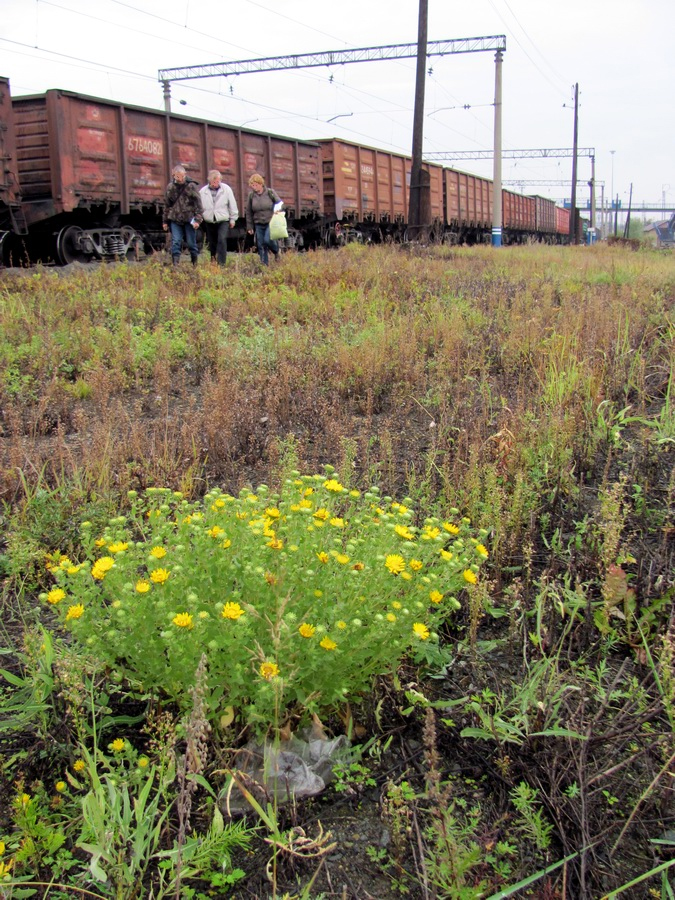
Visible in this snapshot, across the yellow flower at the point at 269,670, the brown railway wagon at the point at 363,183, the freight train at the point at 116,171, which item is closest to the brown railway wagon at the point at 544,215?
the brown railway wagon at the point at 363,183

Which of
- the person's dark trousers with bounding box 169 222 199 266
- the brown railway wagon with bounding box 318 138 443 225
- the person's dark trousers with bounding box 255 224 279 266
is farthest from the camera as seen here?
the brown railway wagon with bounding box 318 138 443 225

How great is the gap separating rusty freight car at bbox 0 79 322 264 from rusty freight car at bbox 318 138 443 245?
5291mm

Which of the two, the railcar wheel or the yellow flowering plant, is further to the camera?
the railcar wheel

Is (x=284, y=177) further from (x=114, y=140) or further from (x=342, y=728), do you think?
(x=342, y=728)

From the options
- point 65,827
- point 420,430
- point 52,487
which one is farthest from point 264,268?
point 65,827

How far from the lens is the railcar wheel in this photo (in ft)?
41.8

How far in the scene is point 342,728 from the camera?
6.36 ft

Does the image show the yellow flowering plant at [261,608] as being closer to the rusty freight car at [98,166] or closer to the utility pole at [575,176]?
the rusty freight car at [98,166]

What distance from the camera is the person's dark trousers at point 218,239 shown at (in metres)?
11.8

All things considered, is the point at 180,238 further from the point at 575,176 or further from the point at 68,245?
the point at 575,176

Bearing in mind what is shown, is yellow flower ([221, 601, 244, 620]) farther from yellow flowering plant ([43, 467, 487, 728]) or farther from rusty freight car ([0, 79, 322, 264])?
rusty freight car ([0, 79, 322, 264])

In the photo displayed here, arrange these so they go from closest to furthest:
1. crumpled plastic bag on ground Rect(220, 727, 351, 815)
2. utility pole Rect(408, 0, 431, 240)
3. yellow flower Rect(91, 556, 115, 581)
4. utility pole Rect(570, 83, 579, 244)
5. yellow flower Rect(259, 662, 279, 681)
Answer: yellow flower Rect(259, 662, 279, 681) → crumpled plastic bag on ground Rect(220, 727, 351, 815) → yellow flower Rect(91, 556, 115, 581) → utility pole Rect(408, 0, 431, 240) → utility pole Rect(570, 83, 579, 244)

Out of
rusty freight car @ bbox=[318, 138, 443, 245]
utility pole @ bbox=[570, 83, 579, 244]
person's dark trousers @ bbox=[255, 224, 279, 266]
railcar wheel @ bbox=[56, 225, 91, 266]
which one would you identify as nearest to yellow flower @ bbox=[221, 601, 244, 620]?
person's dark trousers @ bbox=[255, 224, 279, 266]

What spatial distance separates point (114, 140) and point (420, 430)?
1187 cm
